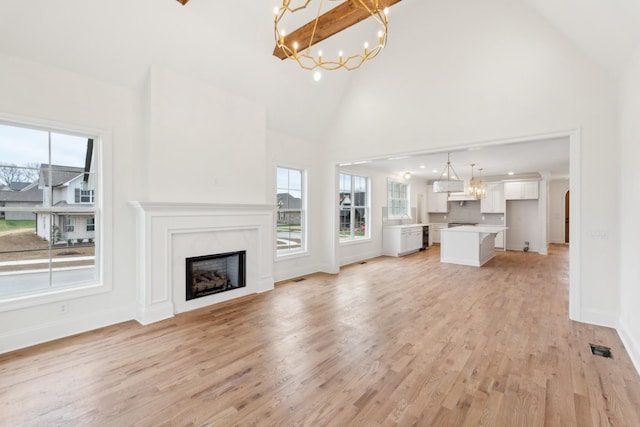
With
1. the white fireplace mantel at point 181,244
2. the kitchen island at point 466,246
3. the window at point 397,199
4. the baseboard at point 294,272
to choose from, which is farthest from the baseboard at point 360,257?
the white fireplace mantel at point 181,244

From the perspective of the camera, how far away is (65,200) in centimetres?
331

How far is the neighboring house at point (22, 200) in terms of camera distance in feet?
9.65

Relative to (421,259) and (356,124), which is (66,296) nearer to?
(356,124)

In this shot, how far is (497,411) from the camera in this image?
2000mm

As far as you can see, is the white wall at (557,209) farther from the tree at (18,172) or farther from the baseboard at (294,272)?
the tree at (18,172)

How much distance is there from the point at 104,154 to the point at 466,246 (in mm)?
7375

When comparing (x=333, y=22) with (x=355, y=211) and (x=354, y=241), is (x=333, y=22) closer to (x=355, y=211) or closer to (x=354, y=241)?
(x=355, y=211)

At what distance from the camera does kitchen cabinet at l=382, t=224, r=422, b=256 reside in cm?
842

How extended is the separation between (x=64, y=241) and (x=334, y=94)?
4699mm

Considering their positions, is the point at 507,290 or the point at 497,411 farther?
the point at 507,290

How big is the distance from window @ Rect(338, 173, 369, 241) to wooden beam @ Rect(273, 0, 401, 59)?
3793mm

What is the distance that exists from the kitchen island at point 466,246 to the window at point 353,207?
210 centimetres

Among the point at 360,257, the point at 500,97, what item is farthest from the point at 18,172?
the point at 360,257

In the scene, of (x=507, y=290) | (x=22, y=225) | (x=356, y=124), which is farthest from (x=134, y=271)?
(x=507, y=290)
